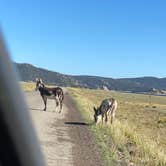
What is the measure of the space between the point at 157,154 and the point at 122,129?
315 inches

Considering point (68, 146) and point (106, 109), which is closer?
point (68, 146)

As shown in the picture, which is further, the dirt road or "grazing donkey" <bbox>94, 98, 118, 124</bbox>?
"grazing donkey" <bbox>94, 98, 118, 124</bbox>

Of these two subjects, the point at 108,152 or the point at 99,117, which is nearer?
the point at 108,152

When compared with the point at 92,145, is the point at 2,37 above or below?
above

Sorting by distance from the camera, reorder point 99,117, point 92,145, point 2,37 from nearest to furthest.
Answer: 1. point 2,37
2. point 92,145
3. point 99,117

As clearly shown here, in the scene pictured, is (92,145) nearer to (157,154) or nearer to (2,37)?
(157,154)

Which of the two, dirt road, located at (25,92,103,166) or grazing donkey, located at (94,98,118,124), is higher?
grazing donkey, located at (94,98,118,124)

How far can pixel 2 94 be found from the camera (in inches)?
72.6

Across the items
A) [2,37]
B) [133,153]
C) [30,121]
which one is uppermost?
[2,37]

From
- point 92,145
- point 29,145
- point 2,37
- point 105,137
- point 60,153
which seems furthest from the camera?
point 105,137

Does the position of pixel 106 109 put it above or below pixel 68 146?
above

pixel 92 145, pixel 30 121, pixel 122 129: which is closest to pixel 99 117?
pixel 122 129

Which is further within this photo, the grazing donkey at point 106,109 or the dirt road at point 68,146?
the grazing donkey at point 106,109

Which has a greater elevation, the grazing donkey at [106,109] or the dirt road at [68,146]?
the grazing donkey at [106,109]
